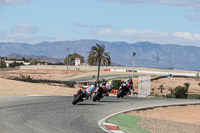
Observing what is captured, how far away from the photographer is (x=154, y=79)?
11288 cm

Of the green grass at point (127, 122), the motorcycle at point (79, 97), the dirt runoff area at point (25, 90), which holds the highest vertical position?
the motorcycle at point (79, 97)

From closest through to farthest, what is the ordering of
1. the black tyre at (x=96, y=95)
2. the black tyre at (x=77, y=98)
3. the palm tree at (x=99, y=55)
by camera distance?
the black tyre at (x=77, y=98), the black tyre at (x=96, y=95), the palm tree at (x=99, y=55)

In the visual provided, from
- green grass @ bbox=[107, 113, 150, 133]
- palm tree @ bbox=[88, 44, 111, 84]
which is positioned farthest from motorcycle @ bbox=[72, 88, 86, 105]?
palm tree @ bbox=[88, 44, 111, 84]

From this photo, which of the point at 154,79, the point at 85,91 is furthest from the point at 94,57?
the point at 85,91

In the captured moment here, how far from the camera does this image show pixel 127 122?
18.6 m

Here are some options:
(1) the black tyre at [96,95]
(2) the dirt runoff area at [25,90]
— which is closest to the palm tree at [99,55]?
(2) the dirt runoff area at [25,90]

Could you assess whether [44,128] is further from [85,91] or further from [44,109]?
[85,91]

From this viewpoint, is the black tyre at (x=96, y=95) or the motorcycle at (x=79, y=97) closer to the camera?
the motorcycle at (x=79, y=97)

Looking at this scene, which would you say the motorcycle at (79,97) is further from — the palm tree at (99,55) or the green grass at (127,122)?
the palm tree at (99,55)

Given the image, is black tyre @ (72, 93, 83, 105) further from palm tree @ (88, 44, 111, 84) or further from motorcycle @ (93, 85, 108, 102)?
palm tree @ (88, 44, 111, 84)

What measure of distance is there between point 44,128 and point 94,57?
7546 centimetres

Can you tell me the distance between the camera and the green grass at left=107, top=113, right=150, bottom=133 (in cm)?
1591

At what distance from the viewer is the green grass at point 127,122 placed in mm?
15915

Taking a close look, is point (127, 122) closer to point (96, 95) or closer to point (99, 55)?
point (96, 95)
